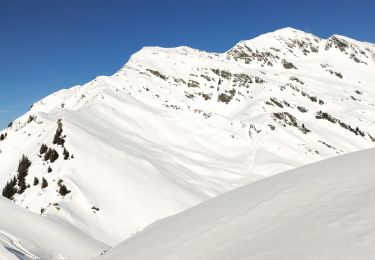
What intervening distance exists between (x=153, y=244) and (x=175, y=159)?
2745 cm

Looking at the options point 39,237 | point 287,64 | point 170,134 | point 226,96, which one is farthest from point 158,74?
point 39,237

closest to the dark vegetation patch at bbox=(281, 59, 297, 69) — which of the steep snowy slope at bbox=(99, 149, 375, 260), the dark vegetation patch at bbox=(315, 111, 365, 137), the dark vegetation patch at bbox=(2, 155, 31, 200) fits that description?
the dark vegetation patch at bbox=(315, 111, 365, 137)

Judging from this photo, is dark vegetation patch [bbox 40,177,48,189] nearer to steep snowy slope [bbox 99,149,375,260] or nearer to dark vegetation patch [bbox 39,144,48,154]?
dark vegetation patch [bbox 39,144,48,154]

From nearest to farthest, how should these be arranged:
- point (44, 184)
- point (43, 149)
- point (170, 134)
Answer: point (44, 184), point (43, 149), point (170, 134)

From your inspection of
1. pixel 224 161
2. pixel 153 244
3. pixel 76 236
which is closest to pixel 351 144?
pixel 224 161

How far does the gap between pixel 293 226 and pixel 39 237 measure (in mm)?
8112

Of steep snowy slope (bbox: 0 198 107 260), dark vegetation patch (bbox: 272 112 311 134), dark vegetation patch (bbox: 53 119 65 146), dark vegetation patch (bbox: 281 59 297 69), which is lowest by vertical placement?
steep snowy slope (bbox: 0 198 107 260)

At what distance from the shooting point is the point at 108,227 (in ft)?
65.0

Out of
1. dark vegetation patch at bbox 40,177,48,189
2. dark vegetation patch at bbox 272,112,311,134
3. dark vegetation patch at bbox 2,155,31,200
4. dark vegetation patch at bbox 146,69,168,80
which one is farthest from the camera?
dark vegetation patch at bbox 146,69,168,80

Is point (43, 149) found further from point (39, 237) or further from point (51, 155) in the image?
point (39, 237)

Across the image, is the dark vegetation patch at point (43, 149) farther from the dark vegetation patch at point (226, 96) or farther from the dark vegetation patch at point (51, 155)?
the dark vegetation patch at point (226, 96)

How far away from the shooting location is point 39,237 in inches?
424

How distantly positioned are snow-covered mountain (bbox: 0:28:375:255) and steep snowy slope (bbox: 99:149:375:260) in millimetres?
12441

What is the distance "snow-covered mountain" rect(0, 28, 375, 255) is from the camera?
21.9 metres
